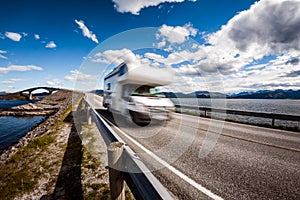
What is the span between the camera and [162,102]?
8.16 meters

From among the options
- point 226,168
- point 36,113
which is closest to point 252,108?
point 226,168

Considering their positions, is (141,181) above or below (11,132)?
above

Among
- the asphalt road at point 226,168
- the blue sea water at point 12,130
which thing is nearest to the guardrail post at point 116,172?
the asphalt road at point 226,168

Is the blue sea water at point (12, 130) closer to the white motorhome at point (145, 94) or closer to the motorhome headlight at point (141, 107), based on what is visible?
the white motorhome at point (145, 94)

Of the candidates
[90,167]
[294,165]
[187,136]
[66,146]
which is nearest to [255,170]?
[294,165]

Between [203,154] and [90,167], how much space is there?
311 cm

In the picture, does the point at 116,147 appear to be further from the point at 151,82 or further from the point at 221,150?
the point at 151,82

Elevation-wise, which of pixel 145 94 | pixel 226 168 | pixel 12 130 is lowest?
pixel 12 130

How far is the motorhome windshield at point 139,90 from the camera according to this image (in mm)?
8508

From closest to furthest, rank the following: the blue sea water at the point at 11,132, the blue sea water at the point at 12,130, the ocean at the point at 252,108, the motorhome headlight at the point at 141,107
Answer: the motorhome headlight at the point at 141,107
the blue sea water at the point at 11,132
the blue sea water at the point at 12,130
the ocean at the point at 252,108

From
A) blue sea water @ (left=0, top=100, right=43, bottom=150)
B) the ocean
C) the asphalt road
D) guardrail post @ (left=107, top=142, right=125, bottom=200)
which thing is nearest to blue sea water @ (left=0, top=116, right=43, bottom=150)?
blue sea water @ (left=0, top=100, right=43, bottom=150)

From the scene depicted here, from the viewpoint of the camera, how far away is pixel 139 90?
8.56m

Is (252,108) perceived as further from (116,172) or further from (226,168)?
(116,172)

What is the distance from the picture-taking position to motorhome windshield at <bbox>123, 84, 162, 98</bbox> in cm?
851
